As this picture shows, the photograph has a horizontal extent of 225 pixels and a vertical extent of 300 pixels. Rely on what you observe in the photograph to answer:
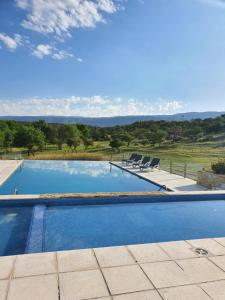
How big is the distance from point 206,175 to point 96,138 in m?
41.4

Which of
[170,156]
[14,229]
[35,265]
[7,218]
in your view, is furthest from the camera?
[170,156]

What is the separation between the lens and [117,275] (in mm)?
3172

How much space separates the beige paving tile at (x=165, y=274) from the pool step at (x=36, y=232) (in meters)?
1.96

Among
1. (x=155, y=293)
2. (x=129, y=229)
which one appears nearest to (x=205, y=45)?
(x=129, y=229)

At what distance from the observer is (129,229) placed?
601 centimetres

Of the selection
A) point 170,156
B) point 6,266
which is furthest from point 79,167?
point 6,266

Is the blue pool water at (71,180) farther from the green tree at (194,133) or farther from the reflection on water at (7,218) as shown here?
the green tree at (194,133)

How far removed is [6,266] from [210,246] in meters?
2.79

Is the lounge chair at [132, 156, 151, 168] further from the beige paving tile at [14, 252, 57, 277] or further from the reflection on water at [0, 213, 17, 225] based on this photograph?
the beige paving tile at [14, 252, 57, 277]

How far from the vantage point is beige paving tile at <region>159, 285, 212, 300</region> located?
2.78 meters

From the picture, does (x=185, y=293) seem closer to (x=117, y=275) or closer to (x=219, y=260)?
(x=117, y=275)

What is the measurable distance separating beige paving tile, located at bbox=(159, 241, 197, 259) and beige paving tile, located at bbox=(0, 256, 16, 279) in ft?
6.58

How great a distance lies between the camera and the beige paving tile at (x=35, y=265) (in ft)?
10.4

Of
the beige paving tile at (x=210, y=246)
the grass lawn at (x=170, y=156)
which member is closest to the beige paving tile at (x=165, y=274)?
the beige paving tile at (x=210, y=246)
